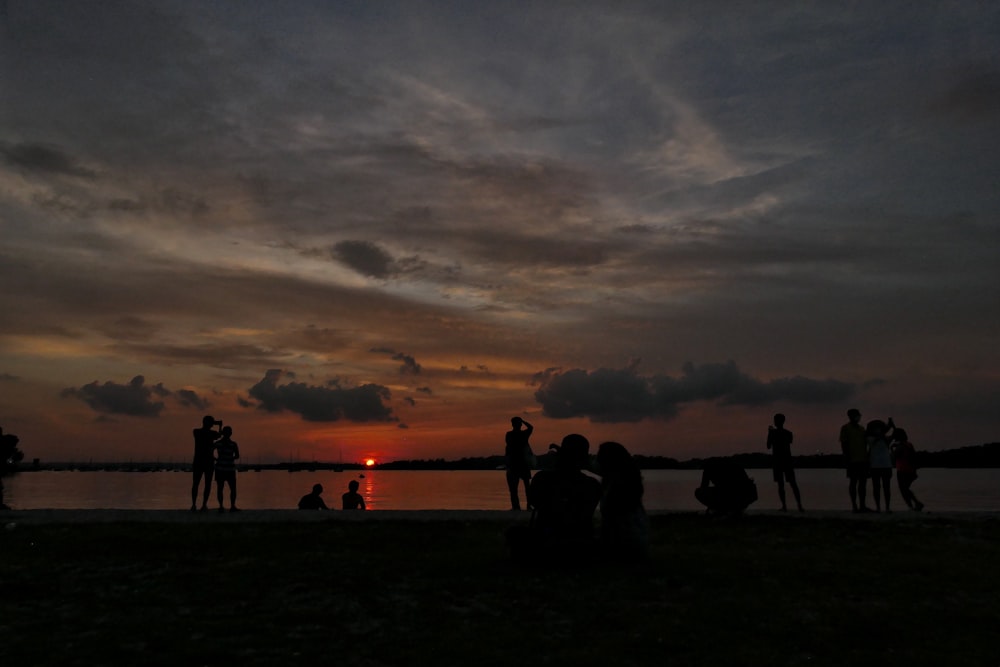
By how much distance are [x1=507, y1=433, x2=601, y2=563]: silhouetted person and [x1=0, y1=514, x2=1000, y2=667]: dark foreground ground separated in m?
0.31

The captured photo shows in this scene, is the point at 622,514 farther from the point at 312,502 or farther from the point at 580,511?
the point at 312,502

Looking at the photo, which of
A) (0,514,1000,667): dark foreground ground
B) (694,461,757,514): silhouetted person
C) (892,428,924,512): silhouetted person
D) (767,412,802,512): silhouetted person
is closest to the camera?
(0,514,1000,667): dark foreground ground

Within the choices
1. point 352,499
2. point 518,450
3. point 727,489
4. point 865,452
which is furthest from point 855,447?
point 352,499

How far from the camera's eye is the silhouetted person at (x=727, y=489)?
1809 cm

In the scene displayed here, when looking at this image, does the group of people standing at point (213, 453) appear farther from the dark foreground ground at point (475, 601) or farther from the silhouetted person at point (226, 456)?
the dark foreground ground at point (475, 601)

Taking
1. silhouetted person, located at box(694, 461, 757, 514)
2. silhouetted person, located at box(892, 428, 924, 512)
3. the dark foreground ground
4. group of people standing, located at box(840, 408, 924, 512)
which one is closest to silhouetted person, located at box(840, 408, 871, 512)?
group of people standing, located at box(840, 408, 924, 512)

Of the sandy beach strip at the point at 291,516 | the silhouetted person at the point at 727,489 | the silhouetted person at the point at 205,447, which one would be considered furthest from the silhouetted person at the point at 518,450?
the silhouetted person at the point at 205,447

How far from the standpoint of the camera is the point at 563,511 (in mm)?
11820

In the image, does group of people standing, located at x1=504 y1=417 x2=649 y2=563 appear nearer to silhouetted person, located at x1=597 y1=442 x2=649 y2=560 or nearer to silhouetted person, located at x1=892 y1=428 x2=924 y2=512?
silhouetted person, located at x1=597 y1=442 x2=649 y2=560

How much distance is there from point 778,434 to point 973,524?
15.3ft

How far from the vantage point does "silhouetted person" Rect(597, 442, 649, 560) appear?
11797mm

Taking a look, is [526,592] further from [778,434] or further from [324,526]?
[778,434]

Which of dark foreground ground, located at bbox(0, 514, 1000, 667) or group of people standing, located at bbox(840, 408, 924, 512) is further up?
group of people standing, located at bbox(840, 408, 924, 512)

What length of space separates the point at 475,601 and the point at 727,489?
993 centimetres
